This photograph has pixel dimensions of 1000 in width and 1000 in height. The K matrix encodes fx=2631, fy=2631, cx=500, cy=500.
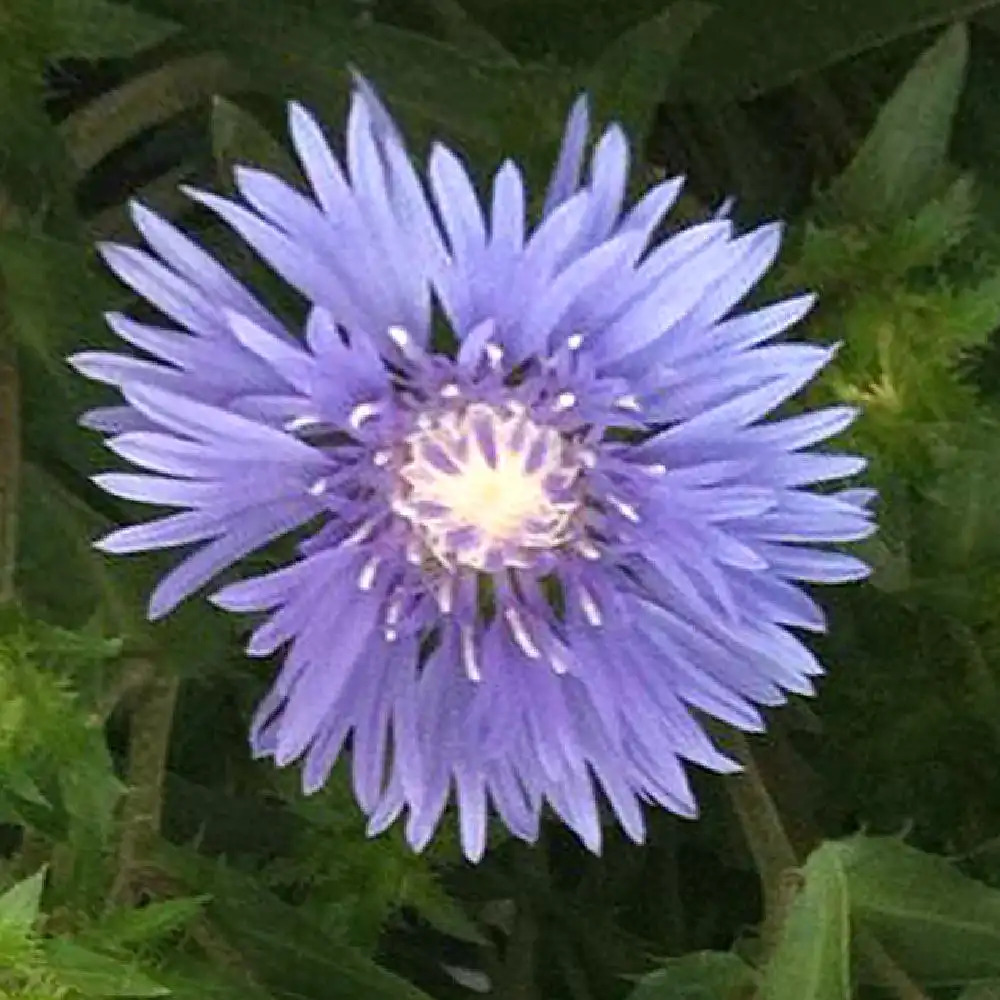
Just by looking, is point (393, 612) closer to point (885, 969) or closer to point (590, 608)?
point (590, 608)

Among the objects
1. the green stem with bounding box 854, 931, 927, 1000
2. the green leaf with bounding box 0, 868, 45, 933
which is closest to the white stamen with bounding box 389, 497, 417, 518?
the green leaf with bounding box 0, 868, 45, 933

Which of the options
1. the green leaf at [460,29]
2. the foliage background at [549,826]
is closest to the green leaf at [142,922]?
the foliage background at [549,826]

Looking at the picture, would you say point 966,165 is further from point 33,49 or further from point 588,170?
point 33,49

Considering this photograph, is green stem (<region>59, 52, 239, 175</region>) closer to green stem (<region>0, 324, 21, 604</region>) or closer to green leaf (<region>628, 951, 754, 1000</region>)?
green stem (<region>0, 324, 21, 604</region>)

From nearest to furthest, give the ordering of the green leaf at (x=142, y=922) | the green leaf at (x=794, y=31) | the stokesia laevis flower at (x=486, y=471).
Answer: the stokesia laevis flower at (x=486, y=471) → the green leaf at (x=142, y=922) → the green leaf at (x=794, y=31)

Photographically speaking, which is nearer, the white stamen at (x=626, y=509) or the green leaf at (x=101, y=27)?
the white stamen at (x=626, y=509)

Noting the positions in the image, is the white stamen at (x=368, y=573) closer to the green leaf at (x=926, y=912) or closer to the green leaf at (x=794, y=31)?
the green leaf at (x=926, y=912)

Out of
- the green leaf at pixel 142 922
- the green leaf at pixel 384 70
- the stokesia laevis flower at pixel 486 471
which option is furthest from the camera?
the green leaf at pixel 384 70
